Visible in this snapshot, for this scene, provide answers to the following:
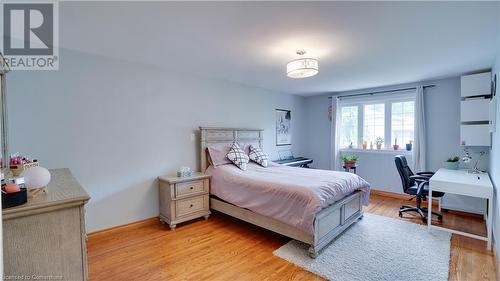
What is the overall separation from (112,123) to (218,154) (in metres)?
1.62

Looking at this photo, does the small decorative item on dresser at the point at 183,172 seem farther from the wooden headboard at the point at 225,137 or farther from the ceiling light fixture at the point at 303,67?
the ceiling light fixture at the point at 303,67

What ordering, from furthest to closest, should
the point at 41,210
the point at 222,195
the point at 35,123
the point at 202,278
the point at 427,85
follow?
the point at 427,85 → the point at 222,195 → the point at 35,123 → the point at 202,278 → the point at 41,210

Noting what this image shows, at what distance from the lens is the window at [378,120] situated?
4645 millimetres

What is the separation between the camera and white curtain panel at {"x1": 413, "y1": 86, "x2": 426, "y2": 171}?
14.0 feet

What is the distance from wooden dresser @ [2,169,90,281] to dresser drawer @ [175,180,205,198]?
2041mm

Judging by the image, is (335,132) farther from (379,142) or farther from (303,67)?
(303,67)

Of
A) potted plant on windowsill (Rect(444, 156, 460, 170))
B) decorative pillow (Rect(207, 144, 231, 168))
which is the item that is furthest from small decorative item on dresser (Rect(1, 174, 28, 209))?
potted plant on windowsill (Rect(444, 156, 460, 170))

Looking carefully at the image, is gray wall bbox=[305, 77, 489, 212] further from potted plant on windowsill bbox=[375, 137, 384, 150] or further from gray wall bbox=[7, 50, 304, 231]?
gray wall bbox=[7, 50, 304, 231]

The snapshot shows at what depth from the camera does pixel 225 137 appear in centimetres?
421

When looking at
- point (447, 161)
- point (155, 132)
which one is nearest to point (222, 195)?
point (155, 132)

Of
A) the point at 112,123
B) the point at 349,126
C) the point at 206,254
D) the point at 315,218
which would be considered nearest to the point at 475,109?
the point at 349,126

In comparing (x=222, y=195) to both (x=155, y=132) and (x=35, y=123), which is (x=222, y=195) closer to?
(x=155, y=132)

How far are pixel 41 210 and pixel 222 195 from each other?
249cm

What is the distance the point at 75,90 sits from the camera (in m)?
2.81
